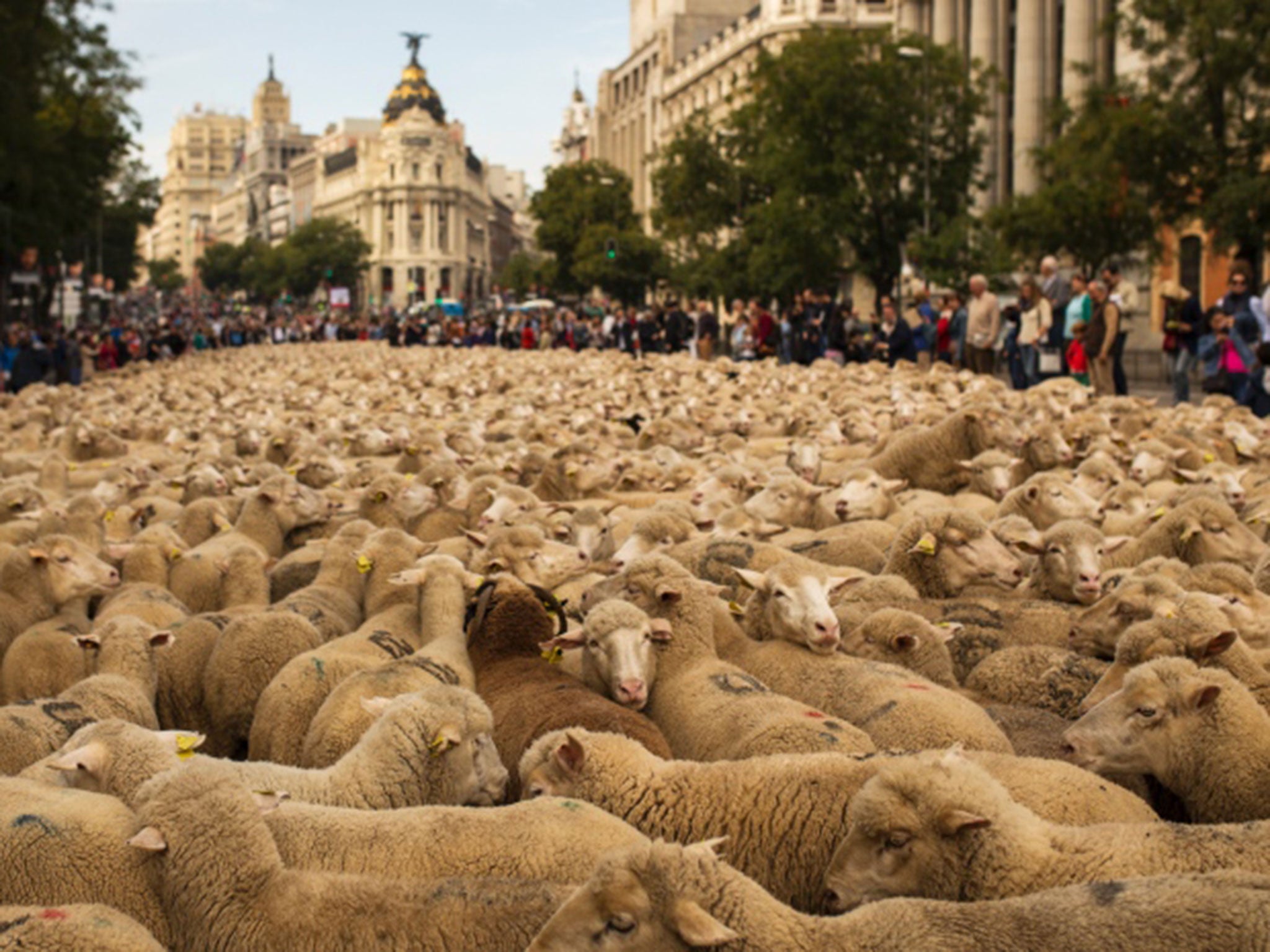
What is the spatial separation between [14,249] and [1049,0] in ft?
108

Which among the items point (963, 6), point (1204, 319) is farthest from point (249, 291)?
point (1204, 319)

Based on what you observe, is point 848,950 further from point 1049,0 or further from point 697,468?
point 1049,0

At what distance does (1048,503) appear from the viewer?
340 inches

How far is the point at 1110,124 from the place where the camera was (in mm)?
30156

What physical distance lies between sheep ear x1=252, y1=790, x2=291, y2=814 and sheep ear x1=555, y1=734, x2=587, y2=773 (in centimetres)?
73

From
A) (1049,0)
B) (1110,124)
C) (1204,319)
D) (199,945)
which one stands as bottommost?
(199,945)

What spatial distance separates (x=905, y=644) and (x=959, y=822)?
2.22m

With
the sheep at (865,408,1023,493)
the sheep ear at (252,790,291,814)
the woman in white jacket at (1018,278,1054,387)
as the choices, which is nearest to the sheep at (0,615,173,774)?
the sheep ear at (252,790,291,814)

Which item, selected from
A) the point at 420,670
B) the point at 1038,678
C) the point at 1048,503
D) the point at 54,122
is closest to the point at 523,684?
the point at 420,670

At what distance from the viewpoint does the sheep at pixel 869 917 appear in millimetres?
3178

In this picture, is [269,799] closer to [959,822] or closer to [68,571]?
[959,822]

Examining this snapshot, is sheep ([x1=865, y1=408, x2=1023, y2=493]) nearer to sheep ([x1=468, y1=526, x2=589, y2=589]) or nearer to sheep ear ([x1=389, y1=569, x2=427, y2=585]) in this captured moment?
sheep ([x1=468, y1=526, x2=589, y2=589])

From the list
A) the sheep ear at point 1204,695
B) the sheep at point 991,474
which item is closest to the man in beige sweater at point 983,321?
the sheep at point 991,474

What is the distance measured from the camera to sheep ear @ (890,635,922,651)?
582 centimetres
